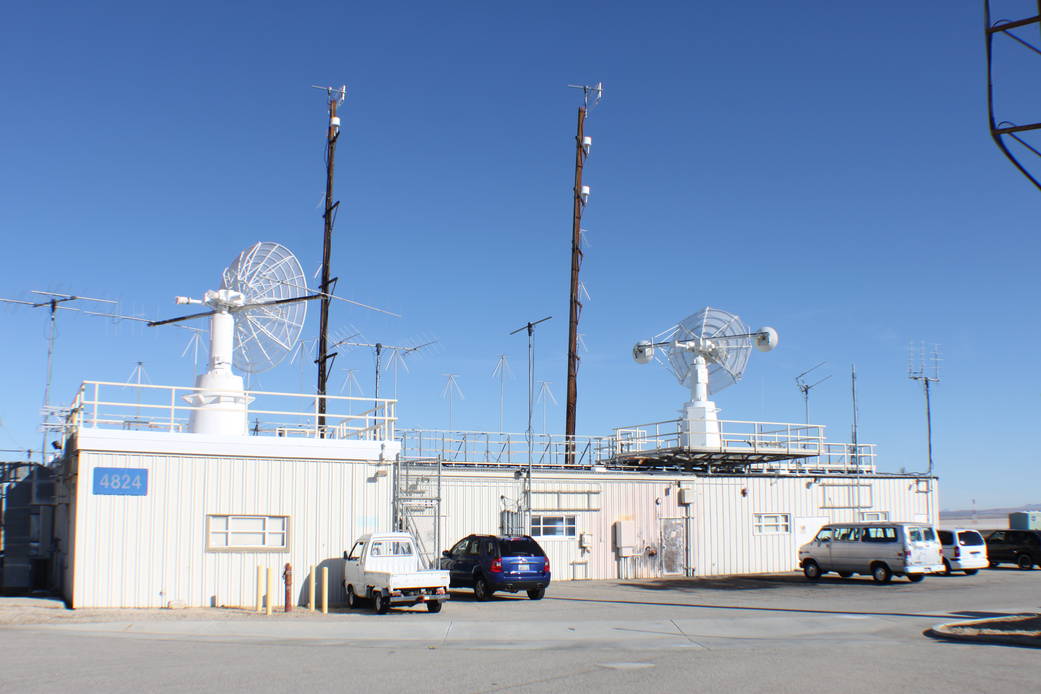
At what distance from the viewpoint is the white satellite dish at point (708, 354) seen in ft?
115

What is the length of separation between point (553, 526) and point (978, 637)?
1564cm

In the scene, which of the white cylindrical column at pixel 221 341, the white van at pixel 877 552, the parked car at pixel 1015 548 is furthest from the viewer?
the parked car at pixel 1015 548

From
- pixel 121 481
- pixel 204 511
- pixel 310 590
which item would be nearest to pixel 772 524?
pixel 310 590

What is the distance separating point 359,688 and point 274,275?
1645cm

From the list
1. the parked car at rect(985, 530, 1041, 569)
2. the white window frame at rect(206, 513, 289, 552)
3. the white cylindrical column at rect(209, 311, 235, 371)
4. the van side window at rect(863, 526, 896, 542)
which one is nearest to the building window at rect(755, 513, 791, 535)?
the van side window at rect(863, 526, 896, 542)

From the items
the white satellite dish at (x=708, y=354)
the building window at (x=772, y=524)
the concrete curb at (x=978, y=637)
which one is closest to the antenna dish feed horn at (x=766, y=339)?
the white satellite dish at (x=708, y=354)

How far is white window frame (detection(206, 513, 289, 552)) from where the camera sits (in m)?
22.1

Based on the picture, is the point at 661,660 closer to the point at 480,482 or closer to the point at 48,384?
the point at 480,482

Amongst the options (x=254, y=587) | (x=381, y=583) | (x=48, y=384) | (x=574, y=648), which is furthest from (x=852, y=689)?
(x=48, y=384)

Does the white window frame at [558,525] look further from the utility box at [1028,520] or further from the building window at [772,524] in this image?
the utility box at [1028,520]

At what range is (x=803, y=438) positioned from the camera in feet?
116

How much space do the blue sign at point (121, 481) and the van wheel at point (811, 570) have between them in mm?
20694

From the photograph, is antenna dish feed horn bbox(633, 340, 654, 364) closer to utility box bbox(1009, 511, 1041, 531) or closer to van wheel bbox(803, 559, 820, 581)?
van wheel bbox(803, 559, 820, 581)

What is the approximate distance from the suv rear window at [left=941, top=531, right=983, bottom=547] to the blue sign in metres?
26.7
